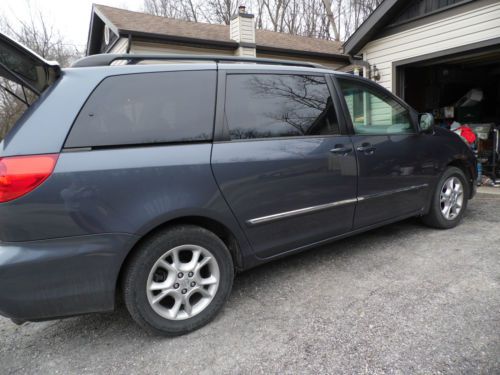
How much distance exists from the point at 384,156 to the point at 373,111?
1.73ft

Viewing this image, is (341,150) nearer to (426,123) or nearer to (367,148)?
(367,148)

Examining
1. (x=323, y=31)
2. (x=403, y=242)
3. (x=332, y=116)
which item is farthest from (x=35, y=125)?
(x=323, y=31)

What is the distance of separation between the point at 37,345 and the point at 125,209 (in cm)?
113

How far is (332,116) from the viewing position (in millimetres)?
2820

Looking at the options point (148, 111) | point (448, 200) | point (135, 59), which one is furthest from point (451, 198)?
point (135, 59)

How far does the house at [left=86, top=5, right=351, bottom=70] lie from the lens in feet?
31.1

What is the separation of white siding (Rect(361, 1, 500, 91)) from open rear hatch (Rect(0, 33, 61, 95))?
22.1ft

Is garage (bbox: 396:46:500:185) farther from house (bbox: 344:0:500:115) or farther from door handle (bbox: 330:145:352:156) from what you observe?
door handle (bbox: 330:145:352:156)

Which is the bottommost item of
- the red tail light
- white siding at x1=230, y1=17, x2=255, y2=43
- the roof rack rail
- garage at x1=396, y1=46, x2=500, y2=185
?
the red tail light

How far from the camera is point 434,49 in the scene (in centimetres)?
668

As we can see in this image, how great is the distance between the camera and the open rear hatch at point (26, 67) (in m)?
1.86

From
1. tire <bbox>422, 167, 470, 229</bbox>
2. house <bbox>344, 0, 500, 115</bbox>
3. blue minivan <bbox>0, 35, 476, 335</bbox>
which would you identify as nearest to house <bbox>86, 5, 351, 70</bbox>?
house <bbox>344, 0, 500, 115</bbox>

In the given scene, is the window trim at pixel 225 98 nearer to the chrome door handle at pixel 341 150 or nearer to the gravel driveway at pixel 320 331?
the chrome door handle at pixel 341 150

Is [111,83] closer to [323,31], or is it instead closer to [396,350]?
[396,350]
